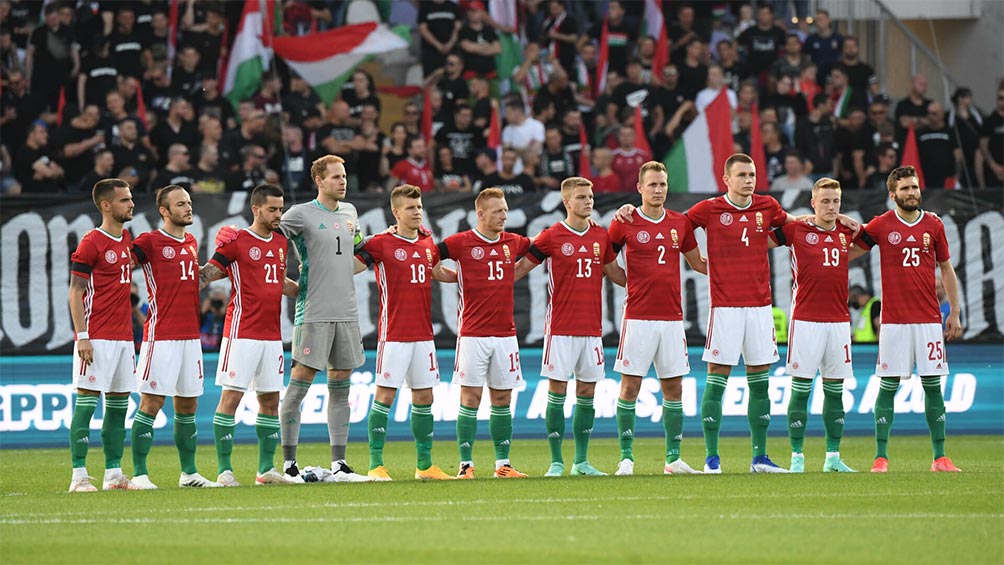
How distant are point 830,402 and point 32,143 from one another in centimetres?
1170

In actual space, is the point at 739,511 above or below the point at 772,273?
below

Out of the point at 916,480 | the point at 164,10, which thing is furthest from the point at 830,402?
the point at 164,10

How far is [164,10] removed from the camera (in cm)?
2277

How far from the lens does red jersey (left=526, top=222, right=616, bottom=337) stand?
41.9 ft

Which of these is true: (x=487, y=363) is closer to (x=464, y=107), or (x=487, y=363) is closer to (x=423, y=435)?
(x=423, y=435)

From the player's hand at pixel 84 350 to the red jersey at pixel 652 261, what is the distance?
4.47 meters

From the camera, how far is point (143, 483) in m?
12.1

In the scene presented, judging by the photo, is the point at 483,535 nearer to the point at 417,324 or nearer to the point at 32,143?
the point at 417,324

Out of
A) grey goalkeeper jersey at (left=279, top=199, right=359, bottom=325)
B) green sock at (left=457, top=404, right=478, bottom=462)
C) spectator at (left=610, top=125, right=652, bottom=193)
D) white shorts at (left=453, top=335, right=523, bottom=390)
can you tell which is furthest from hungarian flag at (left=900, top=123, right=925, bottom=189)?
grey goalkeeper jersey at (left=279, top=199, right=359, bottom=325)

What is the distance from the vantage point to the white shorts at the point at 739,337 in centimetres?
1267

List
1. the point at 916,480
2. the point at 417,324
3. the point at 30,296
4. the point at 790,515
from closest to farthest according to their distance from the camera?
the point at 790,515, the point at 916,480, the point at 417,324, the point at 30,296

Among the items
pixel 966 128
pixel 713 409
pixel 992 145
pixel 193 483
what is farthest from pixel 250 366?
pixel 992 145

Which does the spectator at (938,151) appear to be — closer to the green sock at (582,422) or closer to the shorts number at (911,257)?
the shorts number at (911,257)

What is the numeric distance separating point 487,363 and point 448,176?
8.27 metres
